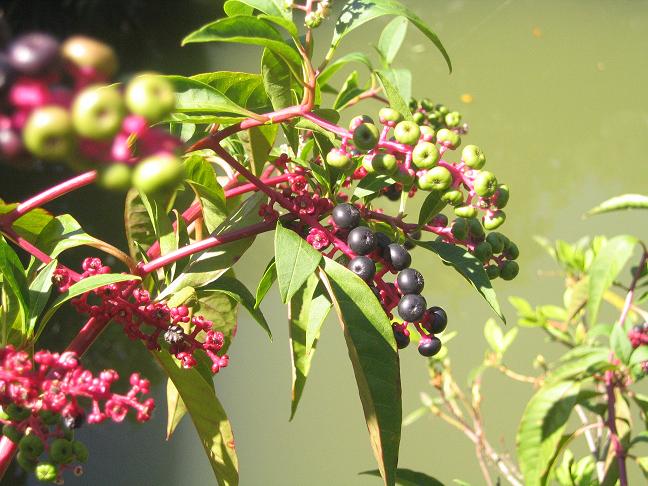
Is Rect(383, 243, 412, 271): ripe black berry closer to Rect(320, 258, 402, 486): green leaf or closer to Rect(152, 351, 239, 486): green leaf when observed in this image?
Rect(320, 258, 402, 486): green leaf


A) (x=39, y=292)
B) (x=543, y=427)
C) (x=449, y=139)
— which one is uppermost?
(x=449, y=139)

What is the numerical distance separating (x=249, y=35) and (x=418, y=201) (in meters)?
1.69

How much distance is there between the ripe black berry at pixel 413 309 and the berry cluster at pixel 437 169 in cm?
8

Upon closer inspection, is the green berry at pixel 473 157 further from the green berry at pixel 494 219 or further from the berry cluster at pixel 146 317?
the berry cluster at pixel 146 317

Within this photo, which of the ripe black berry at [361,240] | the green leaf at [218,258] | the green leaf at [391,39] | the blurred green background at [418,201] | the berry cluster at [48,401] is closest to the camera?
the berry cluster at [48,401]

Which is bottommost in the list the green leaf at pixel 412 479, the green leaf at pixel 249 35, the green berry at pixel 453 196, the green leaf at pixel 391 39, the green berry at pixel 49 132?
the green leaf at pixel 412 479

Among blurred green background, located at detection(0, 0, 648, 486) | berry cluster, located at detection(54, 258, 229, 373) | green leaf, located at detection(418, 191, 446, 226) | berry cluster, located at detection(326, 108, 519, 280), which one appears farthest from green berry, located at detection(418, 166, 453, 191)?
blurred green background, located at detection(0, 0, 648, 486)

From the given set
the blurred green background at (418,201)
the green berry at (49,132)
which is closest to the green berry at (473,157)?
the green berry at (49,132)

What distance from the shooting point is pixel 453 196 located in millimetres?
549

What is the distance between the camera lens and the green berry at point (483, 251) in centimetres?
61

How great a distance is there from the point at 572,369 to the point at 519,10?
2281mm

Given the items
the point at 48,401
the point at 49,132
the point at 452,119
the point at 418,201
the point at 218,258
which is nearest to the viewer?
the point at 49,132

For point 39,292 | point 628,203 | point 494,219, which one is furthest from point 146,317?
point 628,203

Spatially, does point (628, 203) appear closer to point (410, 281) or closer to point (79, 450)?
point (410, 281)
